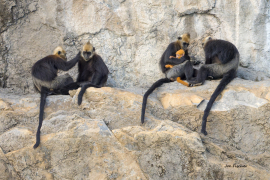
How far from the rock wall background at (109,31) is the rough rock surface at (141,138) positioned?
196cm

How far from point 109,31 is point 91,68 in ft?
4.35

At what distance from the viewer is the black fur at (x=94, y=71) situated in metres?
7.16

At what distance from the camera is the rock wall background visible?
26.1ft

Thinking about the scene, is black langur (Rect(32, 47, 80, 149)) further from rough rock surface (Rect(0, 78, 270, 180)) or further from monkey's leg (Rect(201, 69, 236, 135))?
monkey's leg (Rect(201, 69, 236, 135))

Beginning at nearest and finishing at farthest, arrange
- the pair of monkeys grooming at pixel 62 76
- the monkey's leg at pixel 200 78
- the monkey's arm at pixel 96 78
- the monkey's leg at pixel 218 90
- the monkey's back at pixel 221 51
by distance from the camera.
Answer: the monkey's leg at pixel 218 90 < the monkey's leg at pixel 200 78 < the monkey's back at pixel 221 51 < the pair of monkeys grooming at pixel 62 76 < the monkey's arm at pixel 96 78

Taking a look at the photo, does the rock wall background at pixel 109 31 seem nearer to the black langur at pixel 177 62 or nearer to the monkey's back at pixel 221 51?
the black langur at pixel 177 62

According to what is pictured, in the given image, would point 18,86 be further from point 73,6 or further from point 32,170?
point 32,170

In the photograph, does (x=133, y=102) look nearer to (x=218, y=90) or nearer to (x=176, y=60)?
(x=218, y=90)

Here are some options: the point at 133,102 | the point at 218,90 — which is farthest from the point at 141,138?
the point at 218,90

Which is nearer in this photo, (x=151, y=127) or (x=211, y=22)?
(x=151, y=127)

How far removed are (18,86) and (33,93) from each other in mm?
431

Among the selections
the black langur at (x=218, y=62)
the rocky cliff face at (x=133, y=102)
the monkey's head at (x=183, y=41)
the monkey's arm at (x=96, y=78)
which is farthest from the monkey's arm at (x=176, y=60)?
the monkey's arm at (x=96, y=78)

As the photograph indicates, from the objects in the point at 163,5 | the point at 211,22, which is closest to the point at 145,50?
the point at 163,5

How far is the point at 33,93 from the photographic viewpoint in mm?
8016
